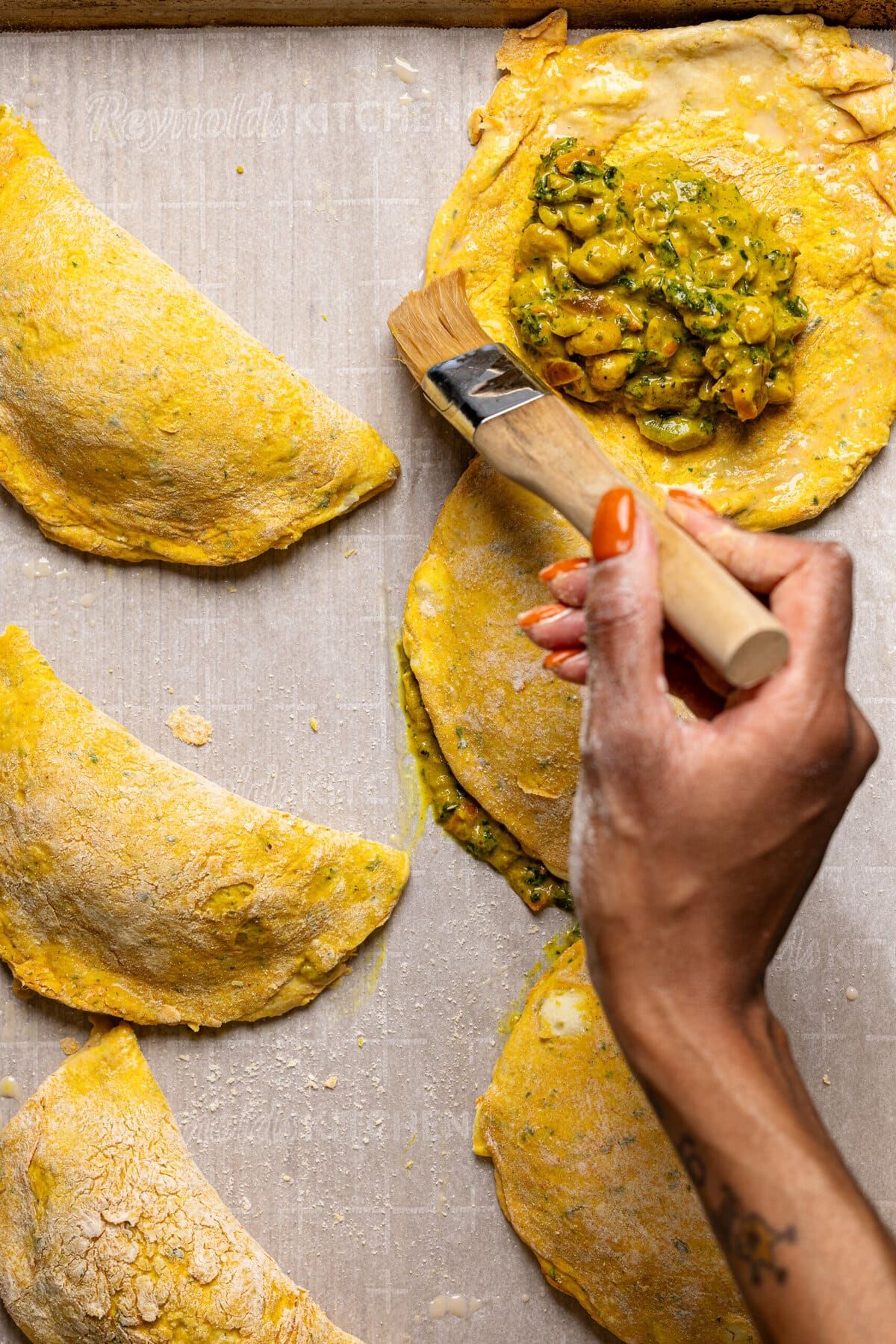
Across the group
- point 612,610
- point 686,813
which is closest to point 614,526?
point 612,610

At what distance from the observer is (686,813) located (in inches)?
44.7

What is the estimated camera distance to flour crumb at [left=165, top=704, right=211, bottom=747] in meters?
1.91

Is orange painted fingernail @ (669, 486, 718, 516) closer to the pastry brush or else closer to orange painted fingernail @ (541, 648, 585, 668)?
the pastry brush

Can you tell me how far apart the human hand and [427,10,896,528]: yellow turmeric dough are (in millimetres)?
766

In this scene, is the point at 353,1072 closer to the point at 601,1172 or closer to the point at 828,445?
the point at 601,1172

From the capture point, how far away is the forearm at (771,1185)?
107 centimetres

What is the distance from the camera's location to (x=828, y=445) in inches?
74.2

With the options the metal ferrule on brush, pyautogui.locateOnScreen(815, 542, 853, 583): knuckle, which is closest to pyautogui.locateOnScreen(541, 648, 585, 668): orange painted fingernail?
pyautogui.locateOnScreen(815, 542, 853, 583): knuckle

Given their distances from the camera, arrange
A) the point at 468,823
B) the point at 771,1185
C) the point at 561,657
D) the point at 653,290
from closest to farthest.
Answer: the point at 771,1185 → the point at 561,657 → the point at 653,290 → the point at 468,823

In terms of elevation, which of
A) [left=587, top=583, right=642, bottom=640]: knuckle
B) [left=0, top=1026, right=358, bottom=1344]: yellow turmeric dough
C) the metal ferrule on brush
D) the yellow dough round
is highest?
[left=587, top=583, right=642, bottom=640]: knuckle

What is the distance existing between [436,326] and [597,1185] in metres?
1.44

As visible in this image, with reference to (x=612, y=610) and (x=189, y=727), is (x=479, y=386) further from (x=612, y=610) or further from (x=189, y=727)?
(x=189, y=727)

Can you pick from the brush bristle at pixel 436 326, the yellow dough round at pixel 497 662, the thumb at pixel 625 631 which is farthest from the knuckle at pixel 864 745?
the brush bristle at pixel 436 326

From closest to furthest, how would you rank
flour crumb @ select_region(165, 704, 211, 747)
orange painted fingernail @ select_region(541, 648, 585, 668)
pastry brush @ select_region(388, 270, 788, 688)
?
pastry brush @ select_region(388, 270, 788, 688)
orange painted fingernail @ select_region(541, 648, 585, 668)
flour crumb @ select_region(165, 704, 211, 747)
